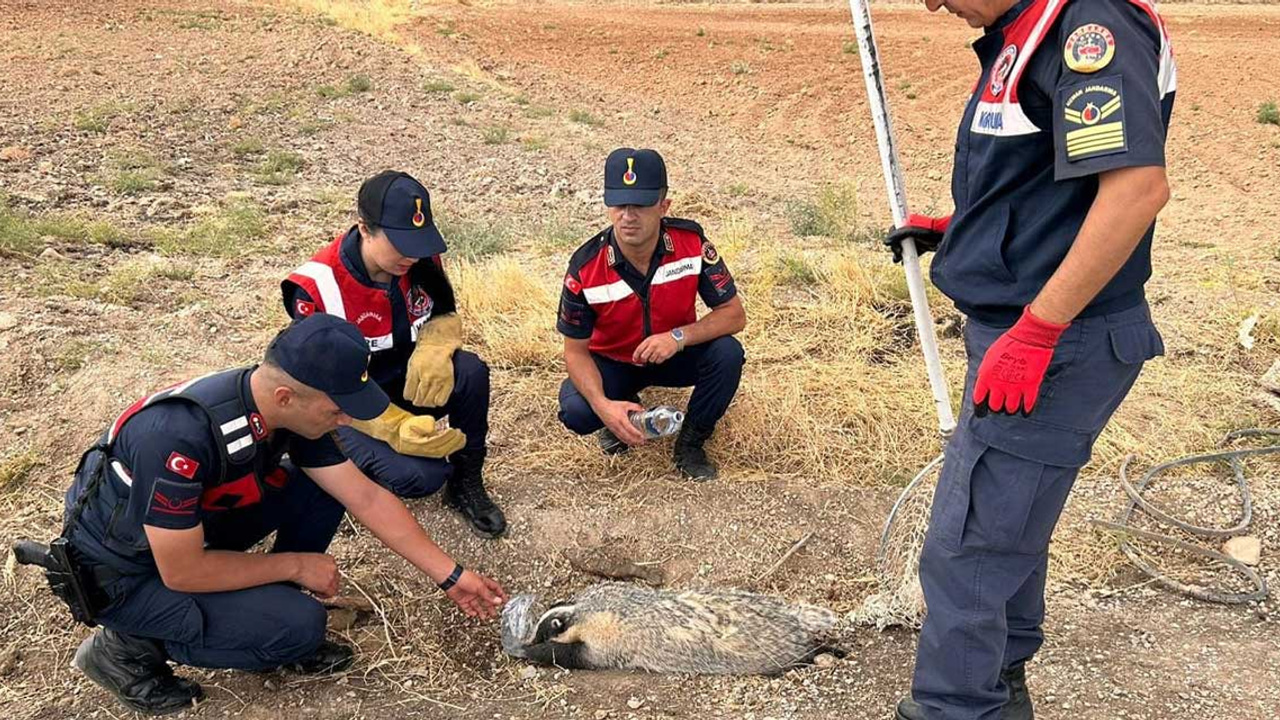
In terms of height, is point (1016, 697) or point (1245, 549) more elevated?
point (1016, 697)

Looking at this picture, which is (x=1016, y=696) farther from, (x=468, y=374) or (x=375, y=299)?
(x=375, y=299)

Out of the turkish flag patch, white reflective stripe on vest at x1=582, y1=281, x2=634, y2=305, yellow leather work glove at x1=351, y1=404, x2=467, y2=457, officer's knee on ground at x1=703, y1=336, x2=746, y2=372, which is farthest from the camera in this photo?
officer's knee on ground at x1=703, y1=336, x2=746, y2=372

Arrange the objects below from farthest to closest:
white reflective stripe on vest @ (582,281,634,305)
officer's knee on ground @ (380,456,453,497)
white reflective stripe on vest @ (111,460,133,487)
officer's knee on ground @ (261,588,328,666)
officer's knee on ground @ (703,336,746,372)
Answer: officer's knee on ground @ (703,336,746,372)
white reflective stripe on vest @ (582,281,634,305)
officer's knee on ground @ (380,456,453,497)
officer's knee on ground @ (261,588,328,666)
white reflective stripe on vest @ (111,460,133,487)

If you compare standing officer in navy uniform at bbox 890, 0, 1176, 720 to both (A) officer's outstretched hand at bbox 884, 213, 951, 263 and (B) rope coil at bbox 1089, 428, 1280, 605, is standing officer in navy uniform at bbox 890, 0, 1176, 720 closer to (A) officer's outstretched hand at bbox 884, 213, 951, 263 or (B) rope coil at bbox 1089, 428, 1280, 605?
(A) officer's outstretched hand at bbox 884, 213, 951, 263

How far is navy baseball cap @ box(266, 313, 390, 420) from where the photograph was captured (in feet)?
7.78

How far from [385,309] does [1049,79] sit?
236 centimetres

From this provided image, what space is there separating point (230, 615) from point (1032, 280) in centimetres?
237

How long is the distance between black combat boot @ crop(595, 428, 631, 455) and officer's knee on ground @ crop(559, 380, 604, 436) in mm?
176

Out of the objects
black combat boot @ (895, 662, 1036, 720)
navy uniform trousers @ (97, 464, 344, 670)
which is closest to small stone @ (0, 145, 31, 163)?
navy uniform trousers @ (97, 464, 344, 670)

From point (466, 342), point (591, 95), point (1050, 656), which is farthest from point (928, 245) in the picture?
point (591, 95)

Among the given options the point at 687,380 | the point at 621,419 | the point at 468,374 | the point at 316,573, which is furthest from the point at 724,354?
the point at 316,573

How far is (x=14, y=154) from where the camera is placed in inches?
319

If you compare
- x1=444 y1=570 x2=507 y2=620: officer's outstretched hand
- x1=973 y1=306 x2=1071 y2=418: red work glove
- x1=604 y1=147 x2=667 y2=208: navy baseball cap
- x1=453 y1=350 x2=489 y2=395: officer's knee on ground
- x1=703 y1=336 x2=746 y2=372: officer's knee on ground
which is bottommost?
x1=444 y1=570 x2=507 y2=620: officer's outstretched hand

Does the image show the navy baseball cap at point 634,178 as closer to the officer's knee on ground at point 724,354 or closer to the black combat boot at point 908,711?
the officer's knee on ground at point 724,354
